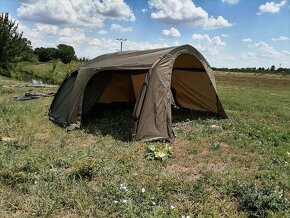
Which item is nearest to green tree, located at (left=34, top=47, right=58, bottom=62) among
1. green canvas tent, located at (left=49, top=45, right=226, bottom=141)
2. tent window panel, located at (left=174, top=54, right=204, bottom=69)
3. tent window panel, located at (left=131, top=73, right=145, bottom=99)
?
tent window panel, located at (left=131, top=73, right=145, bottom=99)

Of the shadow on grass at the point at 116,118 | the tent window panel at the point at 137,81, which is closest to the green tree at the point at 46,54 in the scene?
the tent window panel at the point at 137,81

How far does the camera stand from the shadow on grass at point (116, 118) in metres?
9.02

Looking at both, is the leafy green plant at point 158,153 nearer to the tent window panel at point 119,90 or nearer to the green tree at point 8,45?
the tent window panel at point 119,90

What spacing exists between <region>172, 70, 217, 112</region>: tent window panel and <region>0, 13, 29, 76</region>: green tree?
3207 centimetres

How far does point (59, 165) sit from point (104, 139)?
2102mm

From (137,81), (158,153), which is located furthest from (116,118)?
(158,153)

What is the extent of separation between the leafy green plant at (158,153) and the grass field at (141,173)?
2 centimetres

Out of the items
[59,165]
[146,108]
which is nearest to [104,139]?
[146,108]

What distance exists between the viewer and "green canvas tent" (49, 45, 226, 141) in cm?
840

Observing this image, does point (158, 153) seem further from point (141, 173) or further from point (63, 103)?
point (63, 103)

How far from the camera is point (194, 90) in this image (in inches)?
481

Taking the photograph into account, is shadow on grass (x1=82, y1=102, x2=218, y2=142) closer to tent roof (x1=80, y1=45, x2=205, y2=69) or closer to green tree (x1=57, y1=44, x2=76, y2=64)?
tent roof (x1=80, y1=45, x2=205, y2=69)

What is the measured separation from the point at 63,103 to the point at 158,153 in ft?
16.3

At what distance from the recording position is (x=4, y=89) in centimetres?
1895
